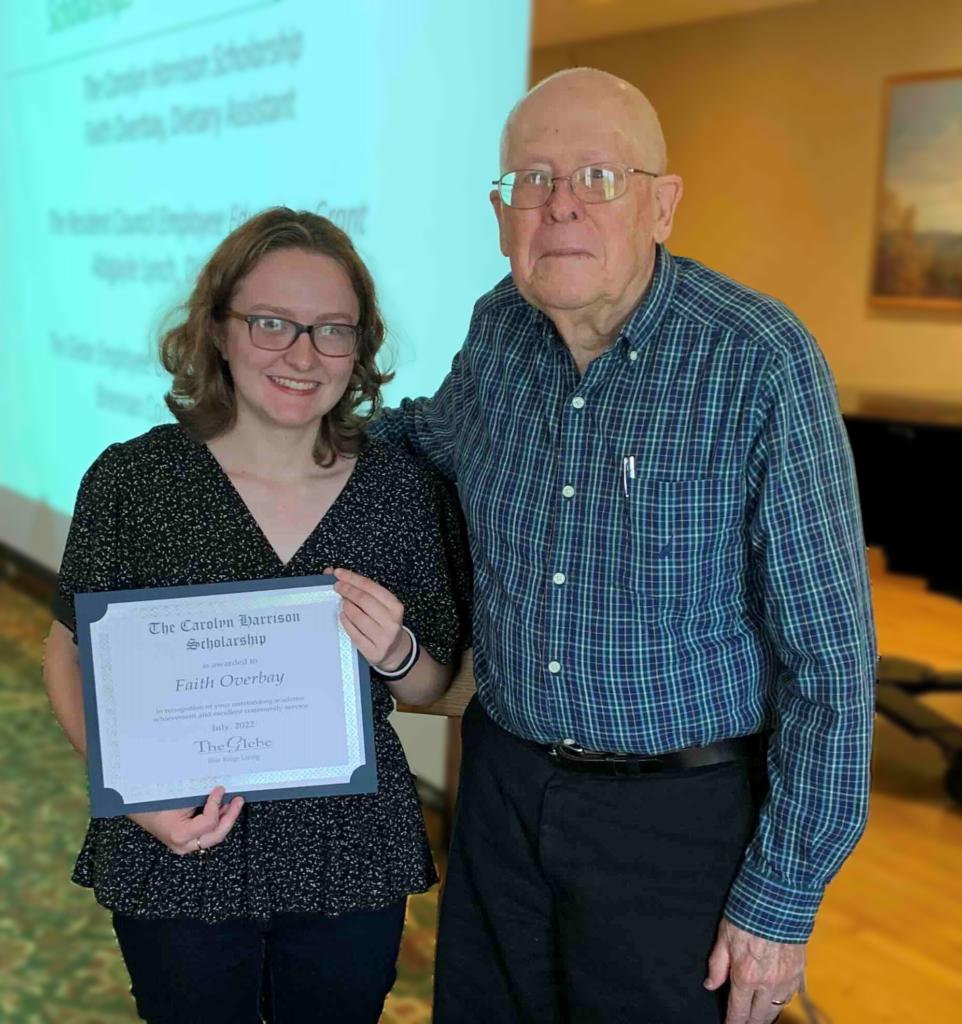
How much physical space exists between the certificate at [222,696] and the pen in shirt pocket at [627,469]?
1.23 ft

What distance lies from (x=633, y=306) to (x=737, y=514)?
0.28 meters

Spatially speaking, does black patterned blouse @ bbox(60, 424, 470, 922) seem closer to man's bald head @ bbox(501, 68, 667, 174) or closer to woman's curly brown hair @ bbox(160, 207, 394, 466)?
woman's curly brown hair @ bbox(160, 207, 394, 466)

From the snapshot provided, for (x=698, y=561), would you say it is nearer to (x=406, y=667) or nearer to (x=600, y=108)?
(x=406, y=667)

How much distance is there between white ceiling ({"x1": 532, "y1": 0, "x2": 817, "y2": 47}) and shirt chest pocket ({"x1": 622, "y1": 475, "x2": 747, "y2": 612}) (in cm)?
557

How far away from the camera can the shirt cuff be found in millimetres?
1253

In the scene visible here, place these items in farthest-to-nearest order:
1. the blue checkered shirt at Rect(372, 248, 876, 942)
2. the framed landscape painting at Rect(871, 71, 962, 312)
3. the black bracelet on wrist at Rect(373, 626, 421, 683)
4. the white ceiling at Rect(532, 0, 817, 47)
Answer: the white ceiling at Rect(532, 0, 817, 47) → the framed landscape painting at Rect(871, 71, 962, 312) → the black bracelet on wrist at Rect(373, 626, 421, 683) → the blue checkered shirt at Rect(372, 248, 876, 942)

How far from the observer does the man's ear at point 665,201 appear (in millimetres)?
1295

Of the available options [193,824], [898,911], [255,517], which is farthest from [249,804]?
[898,911]

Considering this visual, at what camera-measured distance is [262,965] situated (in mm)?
1431

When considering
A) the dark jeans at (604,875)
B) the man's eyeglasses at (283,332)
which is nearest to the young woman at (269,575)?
the man's eyeglasses at (283,332)

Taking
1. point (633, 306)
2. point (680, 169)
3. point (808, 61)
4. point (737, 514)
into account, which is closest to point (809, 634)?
point (737, 514)

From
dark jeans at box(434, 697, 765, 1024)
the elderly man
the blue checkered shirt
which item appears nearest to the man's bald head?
the elderly man

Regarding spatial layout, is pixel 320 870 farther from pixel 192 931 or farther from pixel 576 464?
pixel 576 464

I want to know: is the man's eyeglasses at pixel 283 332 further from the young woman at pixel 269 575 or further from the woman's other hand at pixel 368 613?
the woman's other hand at pixel 368 613
